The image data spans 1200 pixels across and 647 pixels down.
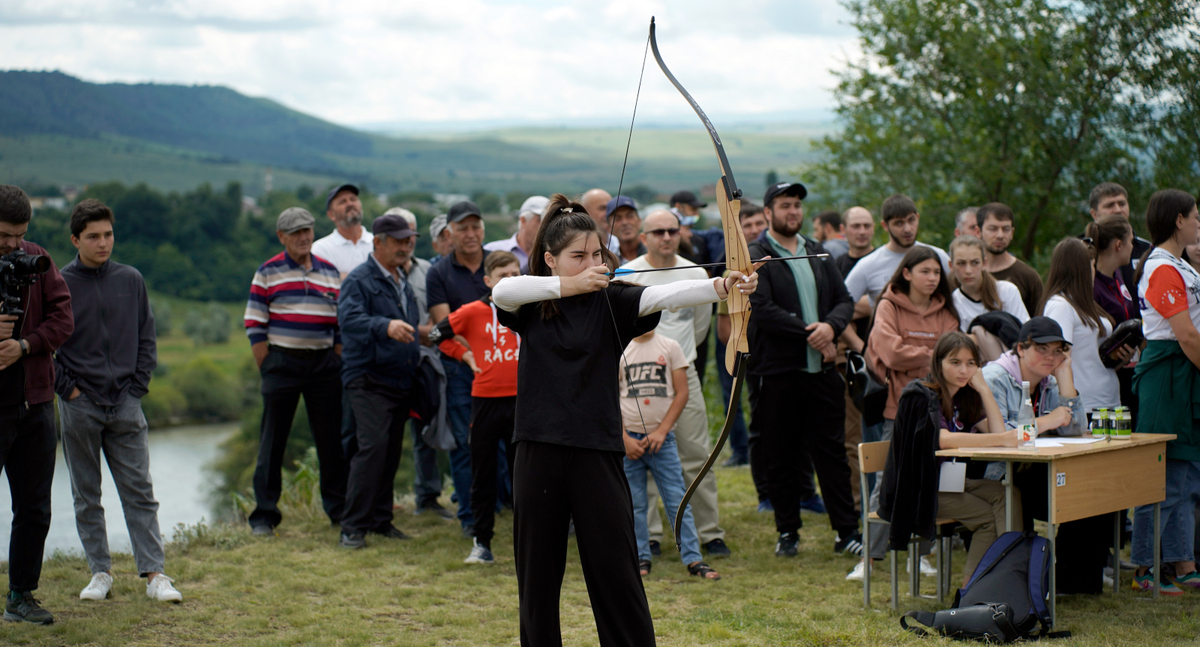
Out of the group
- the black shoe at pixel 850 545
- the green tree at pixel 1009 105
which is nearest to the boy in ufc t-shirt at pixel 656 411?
the black shoe at pixel 850 545

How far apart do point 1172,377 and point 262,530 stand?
16.7 feet

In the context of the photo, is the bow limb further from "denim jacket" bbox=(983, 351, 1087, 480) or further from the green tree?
the green tree

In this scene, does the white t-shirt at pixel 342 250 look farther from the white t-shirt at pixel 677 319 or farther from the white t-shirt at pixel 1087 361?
the white t-shirt at pixel 1087 361

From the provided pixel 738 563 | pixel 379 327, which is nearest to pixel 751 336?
pixel 738 563

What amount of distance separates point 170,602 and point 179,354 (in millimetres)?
55434

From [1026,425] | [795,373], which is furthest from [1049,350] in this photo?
[795,373]

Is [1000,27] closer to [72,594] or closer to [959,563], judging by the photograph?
[959,563]

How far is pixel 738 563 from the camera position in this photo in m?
5.01

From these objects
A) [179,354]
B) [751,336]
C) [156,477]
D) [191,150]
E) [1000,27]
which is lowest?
[156,477]

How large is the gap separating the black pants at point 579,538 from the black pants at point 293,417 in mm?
3240

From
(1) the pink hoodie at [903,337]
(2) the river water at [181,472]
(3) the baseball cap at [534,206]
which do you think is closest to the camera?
(1) the pink hoodie at [903,337]

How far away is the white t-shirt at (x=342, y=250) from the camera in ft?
20.6

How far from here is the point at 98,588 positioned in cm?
438

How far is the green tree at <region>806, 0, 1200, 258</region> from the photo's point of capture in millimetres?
11617
